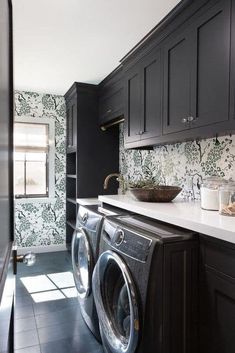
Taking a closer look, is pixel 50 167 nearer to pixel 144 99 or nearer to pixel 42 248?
pixel 42 248

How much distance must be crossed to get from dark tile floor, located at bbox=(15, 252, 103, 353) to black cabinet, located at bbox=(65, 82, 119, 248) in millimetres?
1228

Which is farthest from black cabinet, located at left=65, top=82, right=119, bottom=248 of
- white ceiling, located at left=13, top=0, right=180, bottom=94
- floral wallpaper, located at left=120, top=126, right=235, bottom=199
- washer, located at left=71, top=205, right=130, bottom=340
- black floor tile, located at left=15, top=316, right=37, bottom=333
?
black floor tile, located at left=15, top=316, right=37, bottom=333

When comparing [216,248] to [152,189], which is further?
[152,189]

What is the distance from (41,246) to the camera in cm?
423

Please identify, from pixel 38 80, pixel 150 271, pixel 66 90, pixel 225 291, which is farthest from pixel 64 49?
pixel 225 291

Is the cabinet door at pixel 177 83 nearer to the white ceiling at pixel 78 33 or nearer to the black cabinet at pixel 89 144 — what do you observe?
the white ceiling at pixel 78 33

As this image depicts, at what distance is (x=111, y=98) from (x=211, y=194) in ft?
6.59

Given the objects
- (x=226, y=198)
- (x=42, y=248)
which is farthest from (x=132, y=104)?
(x=42, y=248)

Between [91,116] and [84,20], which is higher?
[84,20]

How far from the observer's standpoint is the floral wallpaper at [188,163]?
6.47 feet

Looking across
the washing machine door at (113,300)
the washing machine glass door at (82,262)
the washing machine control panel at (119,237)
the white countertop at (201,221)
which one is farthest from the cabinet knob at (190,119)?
the washing machine glass door at (82,262)

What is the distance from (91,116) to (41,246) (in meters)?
2.12

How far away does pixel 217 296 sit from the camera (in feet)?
4.03

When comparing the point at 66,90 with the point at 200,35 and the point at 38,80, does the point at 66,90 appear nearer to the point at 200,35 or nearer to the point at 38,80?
the point at 38,80
